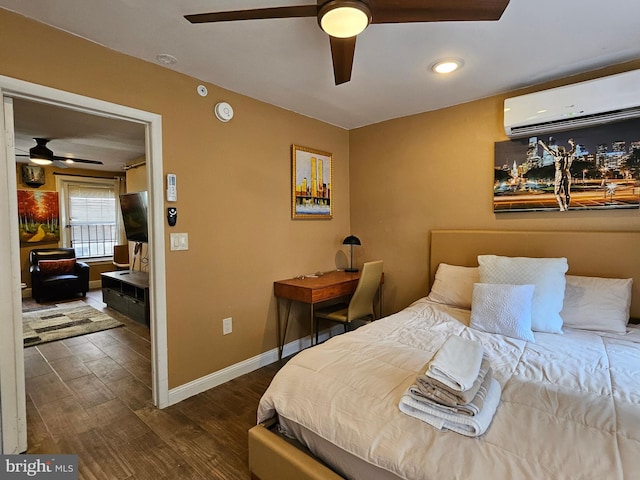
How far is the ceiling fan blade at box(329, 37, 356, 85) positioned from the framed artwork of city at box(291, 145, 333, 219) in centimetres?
137

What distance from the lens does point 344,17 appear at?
1.40m

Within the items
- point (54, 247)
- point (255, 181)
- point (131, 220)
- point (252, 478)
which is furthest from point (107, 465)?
point (54, 247)

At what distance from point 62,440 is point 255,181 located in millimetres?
2262

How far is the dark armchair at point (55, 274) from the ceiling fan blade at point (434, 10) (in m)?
6.46

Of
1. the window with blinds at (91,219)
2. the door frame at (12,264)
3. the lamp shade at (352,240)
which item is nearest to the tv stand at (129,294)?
the window with blinds at (91,219)

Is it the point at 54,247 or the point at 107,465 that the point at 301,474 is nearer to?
the point at 107,465

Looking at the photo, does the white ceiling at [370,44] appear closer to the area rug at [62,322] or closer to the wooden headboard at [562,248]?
the wooden headboard at [562,248]

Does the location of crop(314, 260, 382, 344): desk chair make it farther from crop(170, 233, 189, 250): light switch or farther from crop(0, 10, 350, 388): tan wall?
crop(170, 233, 189, 250): light switch

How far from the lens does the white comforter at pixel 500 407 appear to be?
985mm

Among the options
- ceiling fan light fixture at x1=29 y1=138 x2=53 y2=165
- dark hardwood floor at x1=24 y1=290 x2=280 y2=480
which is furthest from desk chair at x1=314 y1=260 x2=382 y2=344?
ceiling fan light fixture at x1=29 y1=138 x2=53 y2=165

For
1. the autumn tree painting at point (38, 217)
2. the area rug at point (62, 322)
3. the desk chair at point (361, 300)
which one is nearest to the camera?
the desk chair at point (361, 300)

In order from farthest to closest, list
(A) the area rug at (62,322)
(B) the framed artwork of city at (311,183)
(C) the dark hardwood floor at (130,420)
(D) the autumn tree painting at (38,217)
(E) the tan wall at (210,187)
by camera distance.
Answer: (D) the autumn tree painting at (38,217) → (A) the area rug at (62,322) → (B) the framed artwork of city at (311,183) → (E) the tan wall at (210,187) → (C) the dark hardwood floor at (130,420)

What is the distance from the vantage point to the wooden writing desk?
2914mm

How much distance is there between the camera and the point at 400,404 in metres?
1.24
